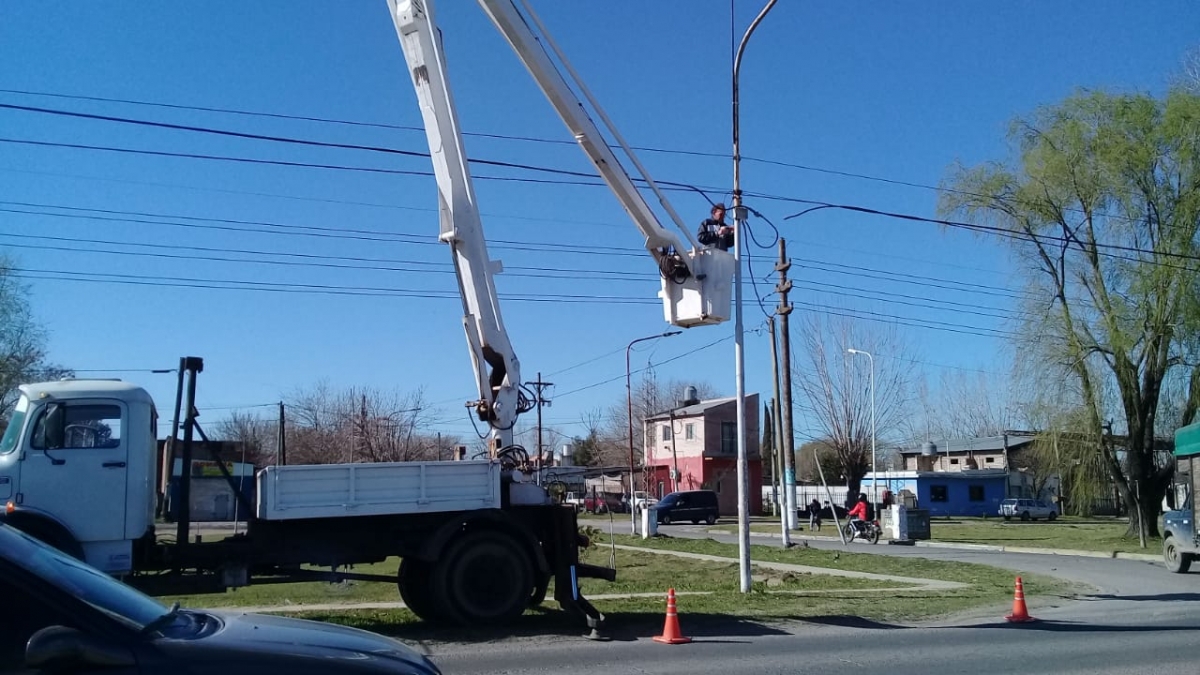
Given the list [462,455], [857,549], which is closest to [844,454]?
[857,549]

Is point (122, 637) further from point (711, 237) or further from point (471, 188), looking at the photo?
point (711, 237)

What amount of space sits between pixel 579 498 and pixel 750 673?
5669 cm

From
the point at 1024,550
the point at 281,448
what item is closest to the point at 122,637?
the point at 281,448

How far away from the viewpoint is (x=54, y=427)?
11.4 metres

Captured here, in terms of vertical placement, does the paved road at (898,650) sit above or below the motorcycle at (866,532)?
above

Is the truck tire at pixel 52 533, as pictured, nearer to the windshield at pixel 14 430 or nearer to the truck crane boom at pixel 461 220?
the windshield at pixel 14 430

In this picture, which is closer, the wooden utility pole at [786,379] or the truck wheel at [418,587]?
the truck wheel at [418,587]

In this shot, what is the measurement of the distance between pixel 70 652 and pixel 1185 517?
81.4 ft

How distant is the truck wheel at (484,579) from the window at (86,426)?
420 centimetres

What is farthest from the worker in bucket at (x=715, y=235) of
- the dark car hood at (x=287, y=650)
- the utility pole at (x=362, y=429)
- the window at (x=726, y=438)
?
the window at (x=726, y=438)

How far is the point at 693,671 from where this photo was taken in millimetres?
10156

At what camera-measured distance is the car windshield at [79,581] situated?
3.78m

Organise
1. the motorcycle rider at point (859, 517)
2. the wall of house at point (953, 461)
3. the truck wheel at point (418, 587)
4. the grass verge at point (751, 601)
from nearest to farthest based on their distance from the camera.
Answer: the truck wheel at point (418, 587) < the grass verge at point (751, 601) < the motorcycle rider at point (859, 517) < the wall of house at point (953, 461)

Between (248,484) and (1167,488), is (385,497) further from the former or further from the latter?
(1167,488)
